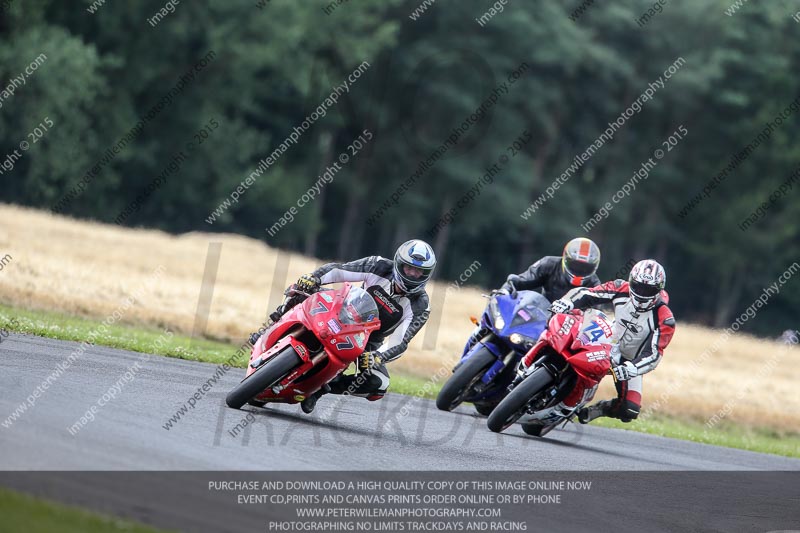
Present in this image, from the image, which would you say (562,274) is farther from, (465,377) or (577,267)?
(465,377)

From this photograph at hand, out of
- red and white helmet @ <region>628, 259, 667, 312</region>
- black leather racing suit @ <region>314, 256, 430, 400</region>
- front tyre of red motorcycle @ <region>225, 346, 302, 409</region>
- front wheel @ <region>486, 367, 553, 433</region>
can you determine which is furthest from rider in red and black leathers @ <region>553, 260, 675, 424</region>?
front tyre of red motorcycle @ <region>225, 346, 302, 409</region>

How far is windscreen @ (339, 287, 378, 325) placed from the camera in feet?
31.5

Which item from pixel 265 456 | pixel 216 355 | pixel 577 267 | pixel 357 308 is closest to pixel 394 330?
pixel 357 308

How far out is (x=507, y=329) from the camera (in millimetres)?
12117

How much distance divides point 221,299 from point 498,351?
1176cm

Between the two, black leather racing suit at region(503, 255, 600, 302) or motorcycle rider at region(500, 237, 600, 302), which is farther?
black leather racing suit at region(503, 255, 600, 302)

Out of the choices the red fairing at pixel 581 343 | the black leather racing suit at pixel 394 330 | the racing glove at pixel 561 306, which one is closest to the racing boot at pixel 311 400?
the black leather racing suit at pixel 394 330

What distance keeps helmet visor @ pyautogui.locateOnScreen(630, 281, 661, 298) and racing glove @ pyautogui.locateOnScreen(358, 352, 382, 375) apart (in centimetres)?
351

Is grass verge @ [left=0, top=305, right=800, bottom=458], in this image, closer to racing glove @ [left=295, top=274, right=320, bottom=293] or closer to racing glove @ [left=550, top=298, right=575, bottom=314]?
racing glove @ [left=550, top=298, right=575, bottom=314]

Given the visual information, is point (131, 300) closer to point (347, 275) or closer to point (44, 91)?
point (347, 275)

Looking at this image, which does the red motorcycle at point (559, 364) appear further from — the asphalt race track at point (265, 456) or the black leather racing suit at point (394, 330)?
the black leather racing suit at point (394, 330)

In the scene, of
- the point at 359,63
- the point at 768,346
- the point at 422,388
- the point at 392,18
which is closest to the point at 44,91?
the point at 359,63

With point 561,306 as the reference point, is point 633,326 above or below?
below

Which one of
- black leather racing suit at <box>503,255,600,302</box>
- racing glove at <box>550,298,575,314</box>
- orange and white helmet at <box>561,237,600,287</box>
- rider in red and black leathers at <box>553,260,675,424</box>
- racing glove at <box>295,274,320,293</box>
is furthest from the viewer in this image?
black leather racing suit at <box>503,255,600,302</box>
